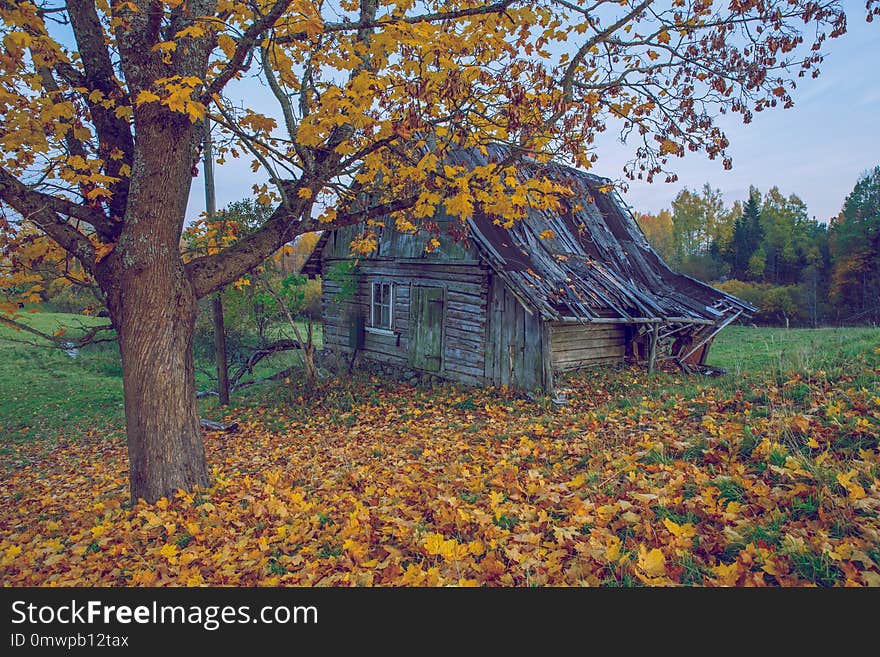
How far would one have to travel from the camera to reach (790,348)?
582 inches

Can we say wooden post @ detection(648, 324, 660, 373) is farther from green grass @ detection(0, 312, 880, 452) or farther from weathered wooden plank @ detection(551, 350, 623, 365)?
weathered wooden plank @ detection(551, 350, 623, 365)

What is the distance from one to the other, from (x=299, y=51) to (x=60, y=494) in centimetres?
702

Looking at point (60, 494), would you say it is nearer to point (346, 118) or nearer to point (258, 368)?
point (346, 118)

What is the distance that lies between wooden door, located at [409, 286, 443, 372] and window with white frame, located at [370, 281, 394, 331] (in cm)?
109

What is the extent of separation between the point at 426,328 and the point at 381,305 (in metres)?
2.20

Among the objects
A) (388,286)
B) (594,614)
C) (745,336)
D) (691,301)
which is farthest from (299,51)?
(745,336)

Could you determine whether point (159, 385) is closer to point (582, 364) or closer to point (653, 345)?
point (582, 364)

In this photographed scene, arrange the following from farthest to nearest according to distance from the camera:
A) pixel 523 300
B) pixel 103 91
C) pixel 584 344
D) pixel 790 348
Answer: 1. pixel 790 348
2. pixel 584 344
3. pixel 523 300
4. pixel 103 91

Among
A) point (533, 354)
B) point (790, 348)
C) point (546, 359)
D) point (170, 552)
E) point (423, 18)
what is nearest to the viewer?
point (170, 552)

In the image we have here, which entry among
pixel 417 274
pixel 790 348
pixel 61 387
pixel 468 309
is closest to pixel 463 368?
pixel 468 309

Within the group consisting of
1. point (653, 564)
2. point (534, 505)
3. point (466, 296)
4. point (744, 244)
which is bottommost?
point (534, 505)

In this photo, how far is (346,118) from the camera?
15.7 feet

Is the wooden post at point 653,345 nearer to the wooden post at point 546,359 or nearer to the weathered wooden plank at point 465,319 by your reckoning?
the wooden post at point 546,359

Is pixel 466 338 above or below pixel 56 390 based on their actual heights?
above
